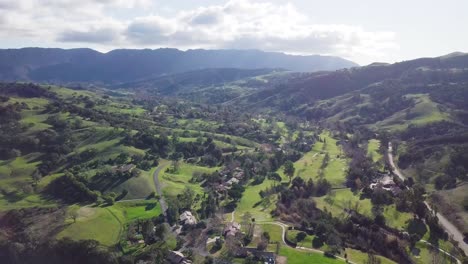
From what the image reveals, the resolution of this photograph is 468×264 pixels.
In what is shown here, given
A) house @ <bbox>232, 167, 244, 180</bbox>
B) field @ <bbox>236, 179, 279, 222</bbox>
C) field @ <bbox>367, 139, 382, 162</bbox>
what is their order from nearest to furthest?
1. field @ <bbox>236, 179, 279, 222</bbox>
2. house @ <bbox>232, 167, 244, 180</bbox>
3. field @ <bbox>367, 139, 382, 162</bbox>

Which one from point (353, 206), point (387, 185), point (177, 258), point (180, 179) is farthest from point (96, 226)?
point (387, 185)

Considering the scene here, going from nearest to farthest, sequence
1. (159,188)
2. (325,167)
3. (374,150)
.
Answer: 1. (159,188)
2. (325,167)
3. (374,150)

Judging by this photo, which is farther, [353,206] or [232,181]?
[232,181]

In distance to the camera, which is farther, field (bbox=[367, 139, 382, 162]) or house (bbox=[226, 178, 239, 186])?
field (bbox=[367, 139, 382, 162])

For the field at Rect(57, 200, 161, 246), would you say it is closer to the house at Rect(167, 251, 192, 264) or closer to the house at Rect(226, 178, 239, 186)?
the house at Rect(167, 251, 192, 264)

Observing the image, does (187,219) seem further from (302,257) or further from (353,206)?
(353,206)

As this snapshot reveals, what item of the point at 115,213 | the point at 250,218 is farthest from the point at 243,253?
the point at 115,213

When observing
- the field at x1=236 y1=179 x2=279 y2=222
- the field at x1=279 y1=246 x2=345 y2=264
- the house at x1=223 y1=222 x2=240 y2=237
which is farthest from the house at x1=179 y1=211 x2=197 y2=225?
the field at x1=279 y1=246 x2=345 y2=264
